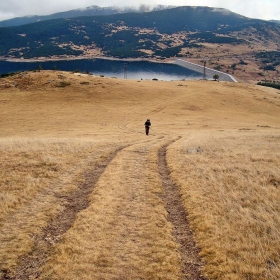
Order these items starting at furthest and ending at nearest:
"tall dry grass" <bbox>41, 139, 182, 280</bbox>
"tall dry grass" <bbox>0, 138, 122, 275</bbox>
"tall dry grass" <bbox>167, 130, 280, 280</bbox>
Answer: "tall dry grass" <bbox>0, 138, 122, 275</bbox>
"tall dry grass" <bbox>167, 130, 280, 280</bbox>
"tall dry grass" <bbox>41, 139, 182, 280</bbox>

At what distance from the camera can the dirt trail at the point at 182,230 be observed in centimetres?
1034

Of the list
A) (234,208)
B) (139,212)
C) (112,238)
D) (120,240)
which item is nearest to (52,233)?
(112,238)

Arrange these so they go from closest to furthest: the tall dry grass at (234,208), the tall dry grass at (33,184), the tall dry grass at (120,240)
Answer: the tall dry grass at (120,240) < the tall dry grass at (234,208) < the tall dry grass at (33,184)

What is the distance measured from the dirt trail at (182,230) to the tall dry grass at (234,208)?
33cm

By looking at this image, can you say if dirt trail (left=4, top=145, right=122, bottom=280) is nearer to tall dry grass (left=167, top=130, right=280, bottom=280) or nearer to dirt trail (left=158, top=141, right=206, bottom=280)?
dirt trail (left=158, top=141, right=206, bottom=280)

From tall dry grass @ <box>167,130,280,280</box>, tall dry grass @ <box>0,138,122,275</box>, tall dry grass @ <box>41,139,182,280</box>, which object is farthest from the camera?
tall dry grass @ <box>0,138,122,275</box>

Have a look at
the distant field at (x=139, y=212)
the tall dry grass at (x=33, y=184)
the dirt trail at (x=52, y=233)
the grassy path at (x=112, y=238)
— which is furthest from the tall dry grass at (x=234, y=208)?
the tall dry grass at (x=33, y=184)

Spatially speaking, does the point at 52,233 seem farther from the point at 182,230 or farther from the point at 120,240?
the point at 182,230

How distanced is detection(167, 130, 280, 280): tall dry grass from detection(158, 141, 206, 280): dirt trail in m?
0.33

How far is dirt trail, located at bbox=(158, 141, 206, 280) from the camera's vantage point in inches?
407

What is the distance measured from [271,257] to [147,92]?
80.1 metres

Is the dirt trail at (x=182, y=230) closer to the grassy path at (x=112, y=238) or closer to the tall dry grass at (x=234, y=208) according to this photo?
the grassy path at (x=112, y=238)

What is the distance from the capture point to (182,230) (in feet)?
42.7

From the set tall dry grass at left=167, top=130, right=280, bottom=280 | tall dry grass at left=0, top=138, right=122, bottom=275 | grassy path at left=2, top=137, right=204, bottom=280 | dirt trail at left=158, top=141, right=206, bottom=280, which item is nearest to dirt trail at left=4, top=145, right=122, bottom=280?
grassy path at left=2, top=137, right=204, bottom=280
